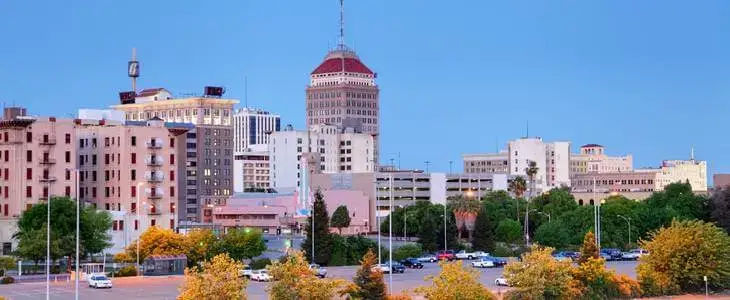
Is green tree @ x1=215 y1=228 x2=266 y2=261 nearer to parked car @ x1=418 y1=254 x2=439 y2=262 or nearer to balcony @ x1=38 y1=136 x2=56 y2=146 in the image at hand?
parked car @ x1=418 y1=254 x2=439 y2=262

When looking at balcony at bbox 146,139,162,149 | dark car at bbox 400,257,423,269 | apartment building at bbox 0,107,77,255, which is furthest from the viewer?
balcony at bbox 146,139,162,149

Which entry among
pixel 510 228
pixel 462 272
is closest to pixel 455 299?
pixel 462 272

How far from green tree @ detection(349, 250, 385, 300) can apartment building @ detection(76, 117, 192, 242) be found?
77.7 meters

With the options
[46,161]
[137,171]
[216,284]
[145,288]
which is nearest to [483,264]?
[145,288]

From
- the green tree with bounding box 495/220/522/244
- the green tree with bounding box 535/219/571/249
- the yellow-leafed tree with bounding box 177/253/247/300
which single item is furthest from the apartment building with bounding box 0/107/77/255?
the yellow-leafed tree with bounding box 177/253/247/300

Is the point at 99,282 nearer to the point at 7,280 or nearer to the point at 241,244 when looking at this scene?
the point at 7,280

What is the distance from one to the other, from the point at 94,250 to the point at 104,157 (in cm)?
3312

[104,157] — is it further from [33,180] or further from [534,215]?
[534,215]

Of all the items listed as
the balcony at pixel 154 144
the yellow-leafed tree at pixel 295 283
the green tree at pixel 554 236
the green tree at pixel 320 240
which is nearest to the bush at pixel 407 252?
the green tree at pixel 320 240

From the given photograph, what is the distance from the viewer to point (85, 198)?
511 ft

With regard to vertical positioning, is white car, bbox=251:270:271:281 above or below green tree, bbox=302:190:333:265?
below

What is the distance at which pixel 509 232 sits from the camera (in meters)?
170

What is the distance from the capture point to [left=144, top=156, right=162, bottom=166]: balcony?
494 feet

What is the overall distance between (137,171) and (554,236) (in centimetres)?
4844
